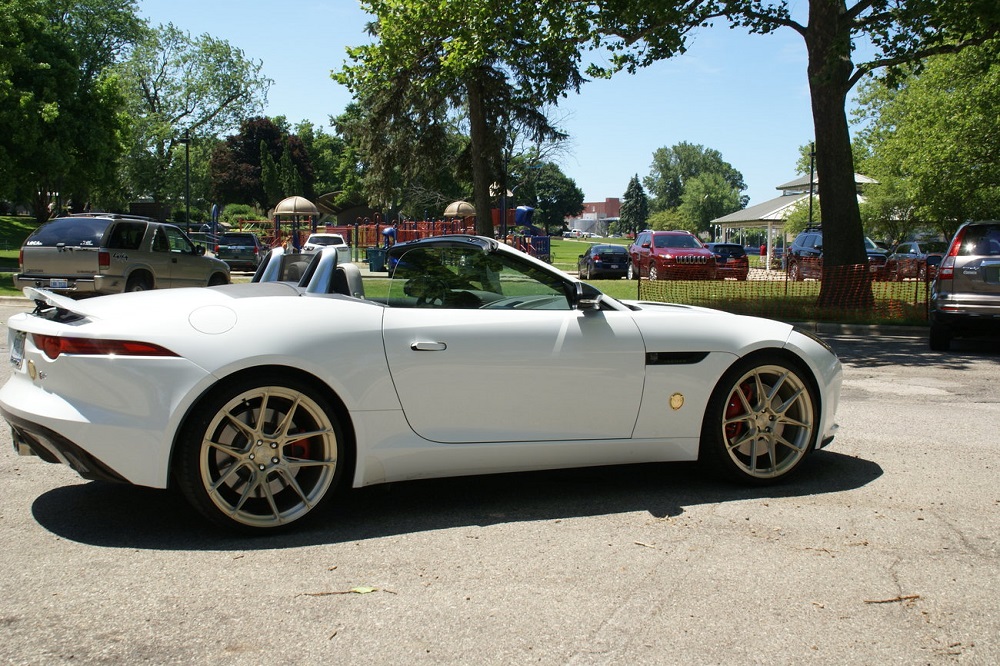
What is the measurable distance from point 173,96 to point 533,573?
76096mm

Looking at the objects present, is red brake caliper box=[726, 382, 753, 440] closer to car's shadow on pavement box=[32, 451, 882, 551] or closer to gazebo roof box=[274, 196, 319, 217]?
car's shadow on pavement box=[32, 451, 882, 551]

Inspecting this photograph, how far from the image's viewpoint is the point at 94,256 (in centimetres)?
1638

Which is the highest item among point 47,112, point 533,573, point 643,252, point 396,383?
point 47,112

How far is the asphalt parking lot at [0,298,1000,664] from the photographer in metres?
3.02

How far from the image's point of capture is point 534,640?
3.05 meters

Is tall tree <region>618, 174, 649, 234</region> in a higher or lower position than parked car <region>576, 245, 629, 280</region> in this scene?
higher

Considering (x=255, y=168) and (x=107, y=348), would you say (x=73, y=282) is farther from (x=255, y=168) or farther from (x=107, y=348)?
(x=255, y=168)

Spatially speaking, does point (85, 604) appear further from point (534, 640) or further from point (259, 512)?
point (534, 640)

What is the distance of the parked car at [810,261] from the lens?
57.0 feet

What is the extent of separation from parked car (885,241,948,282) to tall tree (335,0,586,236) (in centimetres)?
774

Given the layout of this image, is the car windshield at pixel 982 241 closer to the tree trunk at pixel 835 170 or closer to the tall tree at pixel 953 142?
the tree trunk at pixel 835 170

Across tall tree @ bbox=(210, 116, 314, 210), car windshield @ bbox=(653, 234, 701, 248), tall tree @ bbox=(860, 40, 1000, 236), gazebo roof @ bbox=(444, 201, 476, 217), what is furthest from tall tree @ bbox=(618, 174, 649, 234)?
car windshield @ bbox=(653, 234, 701, 248)

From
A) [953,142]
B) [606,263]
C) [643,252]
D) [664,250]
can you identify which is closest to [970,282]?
[664,250]

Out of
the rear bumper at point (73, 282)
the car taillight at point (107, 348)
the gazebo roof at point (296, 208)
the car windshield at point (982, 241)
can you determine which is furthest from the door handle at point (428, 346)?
the gazebo roof at point (296, 208)
